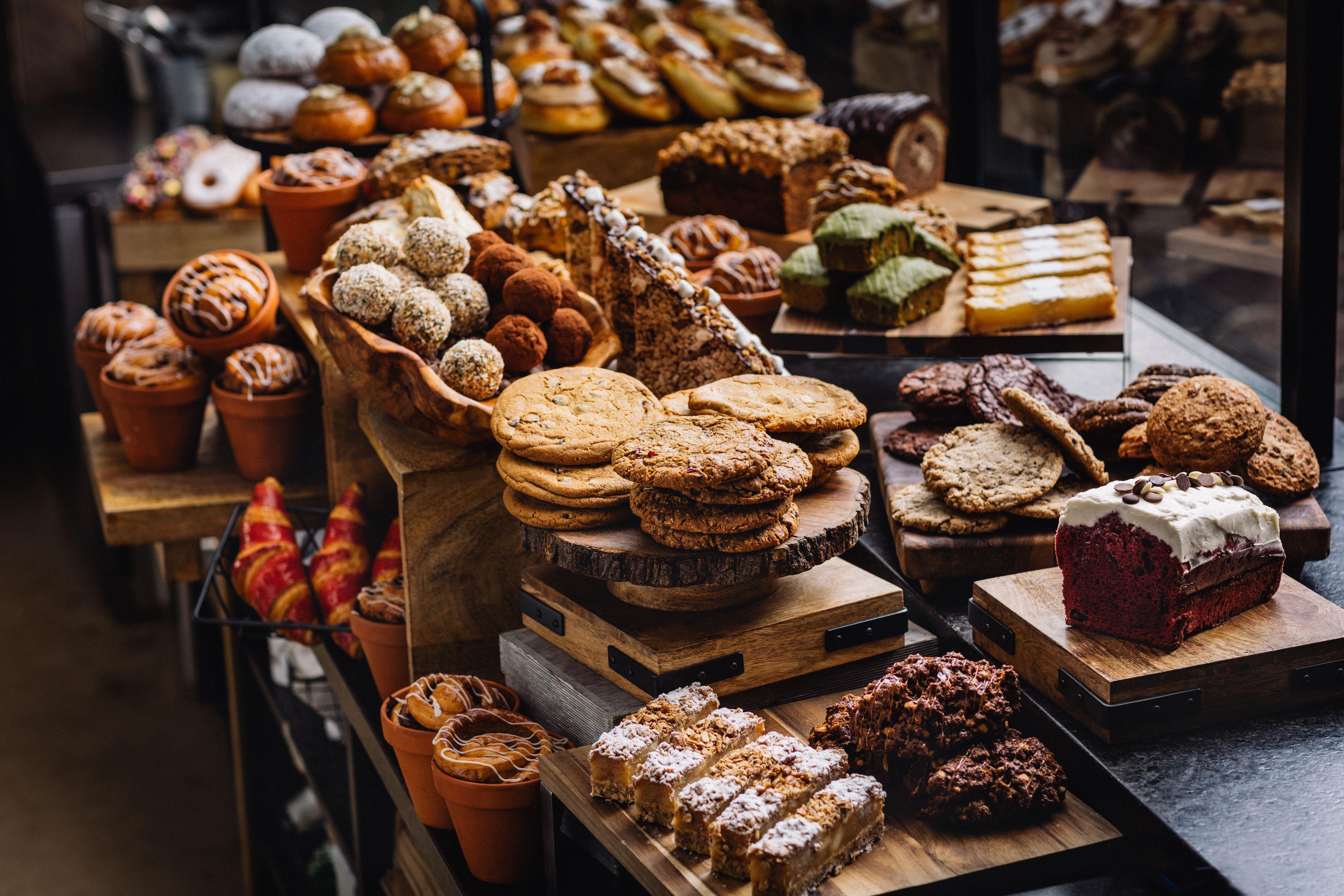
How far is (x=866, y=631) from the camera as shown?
5.54ft

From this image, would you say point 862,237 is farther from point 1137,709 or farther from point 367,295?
point 1137,709

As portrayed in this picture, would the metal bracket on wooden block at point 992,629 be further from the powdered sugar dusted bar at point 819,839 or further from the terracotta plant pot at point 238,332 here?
the terracotta plant pot at point 238,332

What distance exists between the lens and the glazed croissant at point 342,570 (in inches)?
88.0

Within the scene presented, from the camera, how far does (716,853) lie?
126 centimetres

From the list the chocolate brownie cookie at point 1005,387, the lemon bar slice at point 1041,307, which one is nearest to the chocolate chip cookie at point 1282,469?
the chocolate brownie cookie at point 1005,387

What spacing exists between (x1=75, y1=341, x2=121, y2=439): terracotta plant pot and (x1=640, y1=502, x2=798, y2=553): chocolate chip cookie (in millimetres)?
1772

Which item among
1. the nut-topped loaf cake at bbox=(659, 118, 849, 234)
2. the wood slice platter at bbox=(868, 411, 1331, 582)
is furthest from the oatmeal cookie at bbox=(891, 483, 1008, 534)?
the nut-topped loaf cake at bbox=(659, 118, 849, 234)

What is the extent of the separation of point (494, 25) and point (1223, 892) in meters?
4.52

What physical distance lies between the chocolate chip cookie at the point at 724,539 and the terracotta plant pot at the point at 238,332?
138cm

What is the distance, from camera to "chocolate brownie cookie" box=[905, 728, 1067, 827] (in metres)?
1.37

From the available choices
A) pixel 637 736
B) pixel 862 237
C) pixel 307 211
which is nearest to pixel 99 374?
pixel 307 211

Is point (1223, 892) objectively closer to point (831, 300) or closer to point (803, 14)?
point (831, 300)

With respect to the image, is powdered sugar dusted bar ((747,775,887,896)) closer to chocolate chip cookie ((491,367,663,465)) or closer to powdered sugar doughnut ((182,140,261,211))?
chocolate chip cookie ((491,367,663,465))

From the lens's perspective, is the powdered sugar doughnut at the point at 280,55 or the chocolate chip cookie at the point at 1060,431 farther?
the powdered sugar doughnut at the point at 280,55
